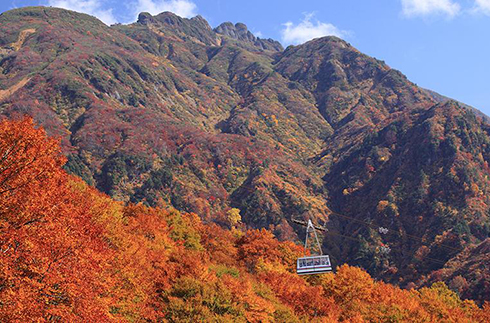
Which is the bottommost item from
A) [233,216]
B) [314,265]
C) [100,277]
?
[100,277]

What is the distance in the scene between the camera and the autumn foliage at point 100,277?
3150 cm

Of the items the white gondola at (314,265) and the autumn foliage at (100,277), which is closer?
the autumn foliage at (100,277)

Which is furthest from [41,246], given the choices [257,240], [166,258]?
[257,240]

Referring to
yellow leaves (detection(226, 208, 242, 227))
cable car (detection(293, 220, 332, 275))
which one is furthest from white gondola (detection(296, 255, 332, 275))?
yellow leaves (detection(226, 208, 242, 227))

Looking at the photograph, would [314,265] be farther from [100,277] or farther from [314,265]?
[100,277]

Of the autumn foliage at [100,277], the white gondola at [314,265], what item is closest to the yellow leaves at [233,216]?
the autumn foliage at [100,277]

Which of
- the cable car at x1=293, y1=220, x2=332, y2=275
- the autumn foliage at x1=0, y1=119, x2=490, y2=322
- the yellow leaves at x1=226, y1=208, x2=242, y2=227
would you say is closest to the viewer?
the autumn foliage at x1=0, y1=119, x2=490, y2=322

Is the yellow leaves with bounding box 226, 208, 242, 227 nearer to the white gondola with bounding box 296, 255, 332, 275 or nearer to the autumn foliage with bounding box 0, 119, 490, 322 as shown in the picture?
the autumn foliage with bounding box 0, 119, 490, 322

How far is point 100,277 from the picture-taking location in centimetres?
3956

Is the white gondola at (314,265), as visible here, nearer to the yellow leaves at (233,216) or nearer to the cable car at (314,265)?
the cable car at (314,265)

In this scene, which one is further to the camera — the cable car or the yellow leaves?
the yellow leaves

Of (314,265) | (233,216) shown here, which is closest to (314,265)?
(314,265)

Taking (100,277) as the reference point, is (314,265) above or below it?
above

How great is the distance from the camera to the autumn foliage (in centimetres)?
3150
